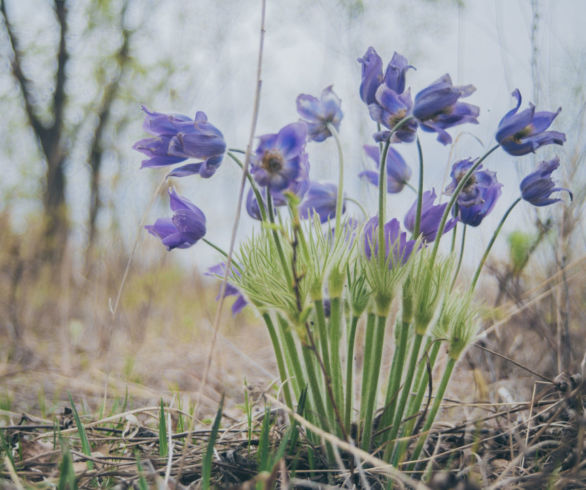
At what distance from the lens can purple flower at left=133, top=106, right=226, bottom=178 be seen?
0.73 m

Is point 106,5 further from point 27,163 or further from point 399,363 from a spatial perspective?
point 399,363

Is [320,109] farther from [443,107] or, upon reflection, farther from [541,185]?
[541,185]

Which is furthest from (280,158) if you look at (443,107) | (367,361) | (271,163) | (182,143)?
(367,361)

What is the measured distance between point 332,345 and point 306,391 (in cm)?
9

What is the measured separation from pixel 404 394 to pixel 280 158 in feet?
1.46

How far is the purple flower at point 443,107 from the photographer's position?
717mm

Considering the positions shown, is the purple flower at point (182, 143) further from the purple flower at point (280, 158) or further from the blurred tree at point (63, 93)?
the blurred tree at point (63, 93)

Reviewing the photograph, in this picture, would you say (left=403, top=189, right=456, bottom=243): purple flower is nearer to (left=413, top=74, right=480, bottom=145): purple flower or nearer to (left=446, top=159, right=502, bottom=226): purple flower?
(left=446, top=159, right=502, bottom=226): purple flower

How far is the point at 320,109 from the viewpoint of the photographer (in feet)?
2.78

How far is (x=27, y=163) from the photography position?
25.1 ft

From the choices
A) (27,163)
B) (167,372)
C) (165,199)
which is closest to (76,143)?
(27,163)

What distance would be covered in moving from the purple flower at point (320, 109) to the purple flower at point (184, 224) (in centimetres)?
26

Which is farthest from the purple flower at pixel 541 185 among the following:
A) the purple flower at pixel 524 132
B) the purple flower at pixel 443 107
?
the purple flower at pixel 443 107

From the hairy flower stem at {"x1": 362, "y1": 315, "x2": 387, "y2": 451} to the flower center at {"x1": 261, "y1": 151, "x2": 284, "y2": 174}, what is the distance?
307mm
